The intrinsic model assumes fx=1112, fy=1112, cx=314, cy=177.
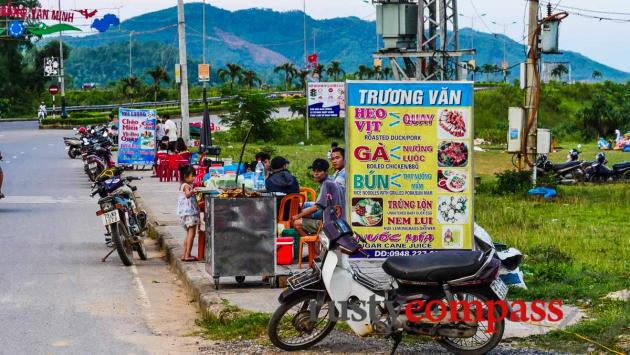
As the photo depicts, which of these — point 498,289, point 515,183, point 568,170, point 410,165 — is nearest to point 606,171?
point 568,170

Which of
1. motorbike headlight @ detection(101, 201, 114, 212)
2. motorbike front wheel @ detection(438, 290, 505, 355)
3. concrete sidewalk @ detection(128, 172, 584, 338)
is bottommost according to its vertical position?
concrete sidewalk @ detection(128, 172, 584, 338)

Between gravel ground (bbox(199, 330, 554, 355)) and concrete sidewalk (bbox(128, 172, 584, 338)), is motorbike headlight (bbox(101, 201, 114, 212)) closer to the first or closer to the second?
concrete sidewalk (bbox(128, 172, 584, 338))

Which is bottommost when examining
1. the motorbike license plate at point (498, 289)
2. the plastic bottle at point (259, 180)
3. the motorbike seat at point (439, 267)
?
the motorbike license plate at point (498, 289)

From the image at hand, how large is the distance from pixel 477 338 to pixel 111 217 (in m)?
7.14

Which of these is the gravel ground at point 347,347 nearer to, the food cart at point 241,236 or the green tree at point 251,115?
the food cart at point 241,236

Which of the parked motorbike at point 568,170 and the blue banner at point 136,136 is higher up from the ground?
the blue banner at point 136,136

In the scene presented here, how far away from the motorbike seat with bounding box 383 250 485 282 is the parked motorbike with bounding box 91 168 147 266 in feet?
22.6

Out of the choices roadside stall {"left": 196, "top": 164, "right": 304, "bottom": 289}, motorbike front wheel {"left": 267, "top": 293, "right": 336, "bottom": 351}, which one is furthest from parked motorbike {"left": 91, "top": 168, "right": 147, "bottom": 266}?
motorbike front wheel {"left": 267, "top": 293, "right": 336, "bottom": 351}

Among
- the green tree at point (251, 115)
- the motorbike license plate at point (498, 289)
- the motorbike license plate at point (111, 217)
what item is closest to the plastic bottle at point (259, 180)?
the motorbike license plate at point (111, 217)

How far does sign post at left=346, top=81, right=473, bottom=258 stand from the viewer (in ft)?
37.0

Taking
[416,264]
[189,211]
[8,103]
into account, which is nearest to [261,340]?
[416,264]

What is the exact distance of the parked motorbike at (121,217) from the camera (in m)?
14.8

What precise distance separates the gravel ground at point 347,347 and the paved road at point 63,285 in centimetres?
74

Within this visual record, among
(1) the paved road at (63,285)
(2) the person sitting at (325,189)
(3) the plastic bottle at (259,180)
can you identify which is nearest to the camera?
(1) the paved road at (63,285)
